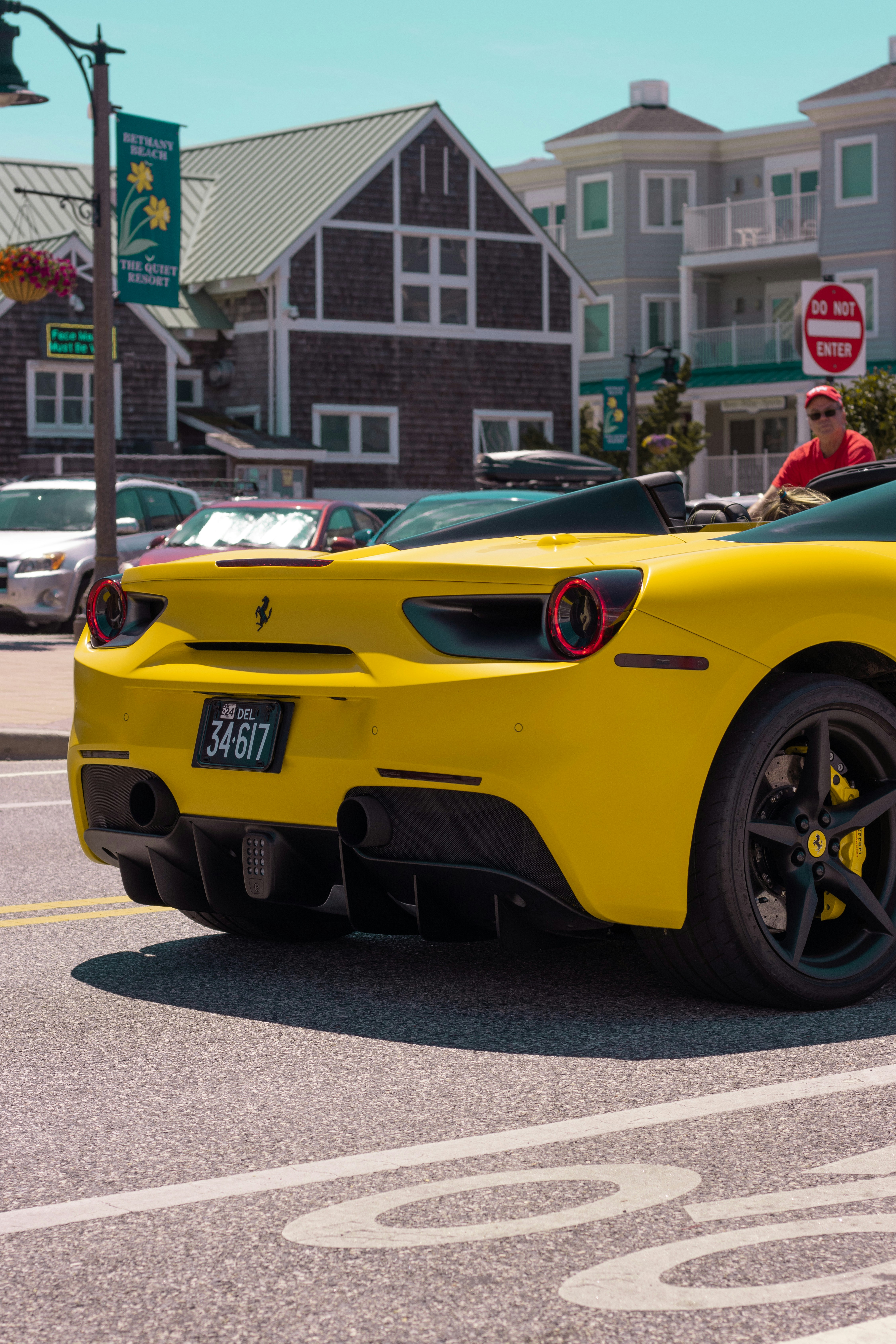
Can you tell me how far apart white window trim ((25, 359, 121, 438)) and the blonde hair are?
33.5 m

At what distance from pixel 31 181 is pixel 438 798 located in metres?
40.8

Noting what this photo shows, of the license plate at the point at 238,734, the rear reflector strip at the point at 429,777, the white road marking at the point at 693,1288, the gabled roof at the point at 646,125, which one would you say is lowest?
the white road marking at the point at 693,1288

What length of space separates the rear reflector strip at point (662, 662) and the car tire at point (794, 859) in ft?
0.69

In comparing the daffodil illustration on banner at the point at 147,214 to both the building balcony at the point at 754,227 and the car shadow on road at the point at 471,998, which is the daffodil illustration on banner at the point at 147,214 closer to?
the car shadow on road at the point at 471,998

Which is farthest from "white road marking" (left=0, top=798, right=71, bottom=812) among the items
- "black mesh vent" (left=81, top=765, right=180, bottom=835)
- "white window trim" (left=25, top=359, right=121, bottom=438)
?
"white window trim" (left=25, top=359, right=121, bottom=438)

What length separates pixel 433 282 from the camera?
4381 centimetres

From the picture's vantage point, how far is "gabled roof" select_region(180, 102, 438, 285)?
42.3 metres

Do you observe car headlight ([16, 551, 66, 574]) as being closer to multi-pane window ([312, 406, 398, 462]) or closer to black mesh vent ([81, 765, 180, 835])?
black mesh vent ([81, 765, 180, 835])

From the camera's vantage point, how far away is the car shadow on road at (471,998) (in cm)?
434

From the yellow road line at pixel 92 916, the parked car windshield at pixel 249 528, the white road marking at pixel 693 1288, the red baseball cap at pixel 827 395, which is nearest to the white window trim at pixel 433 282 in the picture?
the parked car windshield at pixel 249 528

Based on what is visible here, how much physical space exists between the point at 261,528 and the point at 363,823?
49.2 ft

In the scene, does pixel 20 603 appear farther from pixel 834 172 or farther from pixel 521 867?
pixel 834 172

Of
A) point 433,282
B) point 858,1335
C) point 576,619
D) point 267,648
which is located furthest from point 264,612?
point 433,282

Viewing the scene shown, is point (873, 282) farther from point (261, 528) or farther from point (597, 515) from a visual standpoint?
point (597, 515)
